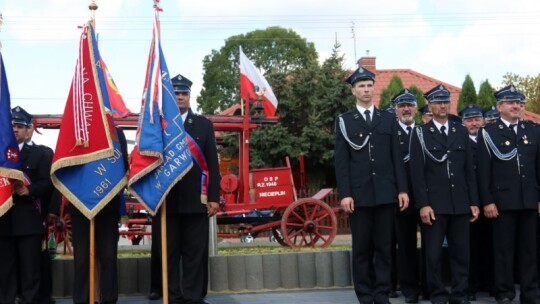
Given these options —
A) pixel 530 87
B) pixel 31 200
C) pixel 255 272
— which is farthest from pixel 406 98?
pixel 530 87

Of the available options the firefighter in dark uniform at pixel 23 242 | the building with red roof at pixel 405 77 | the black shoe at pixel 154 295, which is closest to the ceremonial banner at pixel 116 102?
the black shoe at pixel 154 295

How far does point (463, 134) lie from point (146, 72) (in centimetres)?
286

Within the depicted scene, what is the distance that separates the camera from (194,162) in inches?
273

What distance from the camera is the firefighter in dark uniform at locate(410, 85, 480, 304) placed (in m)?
6.72

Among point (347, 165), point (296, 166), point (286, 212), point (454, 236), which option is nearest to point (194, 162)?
point (347, 165)

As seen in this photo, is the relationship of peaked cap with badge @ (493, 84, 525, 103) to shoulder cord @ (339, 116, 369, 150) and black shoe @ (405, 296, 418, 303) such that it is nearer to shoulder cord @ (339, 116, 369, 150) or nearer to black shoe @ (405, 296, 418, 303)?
shoulder cord @ (339, 116, 369, 150)

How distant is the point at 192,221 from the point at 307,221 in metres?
5.87

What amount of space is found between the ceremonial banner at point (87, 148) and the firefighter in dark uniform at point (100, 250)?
0.21 m

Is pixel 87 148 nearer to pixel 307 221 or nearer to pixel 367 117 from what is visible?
pixel 367 117

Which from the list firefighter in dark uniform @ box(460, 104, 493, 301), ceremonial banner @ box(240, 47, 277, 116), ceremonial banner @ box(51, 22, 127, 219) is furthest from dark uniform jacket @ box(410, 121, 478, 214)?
ceremonial banner @ box(240, 47, 277, 116)

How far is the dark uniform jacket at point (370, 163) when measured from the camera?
655 cm

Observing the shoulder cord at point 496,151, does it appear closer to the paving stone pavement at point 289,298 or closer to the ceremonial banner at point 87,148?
the paving stone pavement at point 289,298

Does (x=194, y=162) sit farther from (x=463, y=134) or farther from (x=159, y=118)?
(x=463, y=134)

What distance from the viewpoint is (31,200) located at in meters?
6.93
